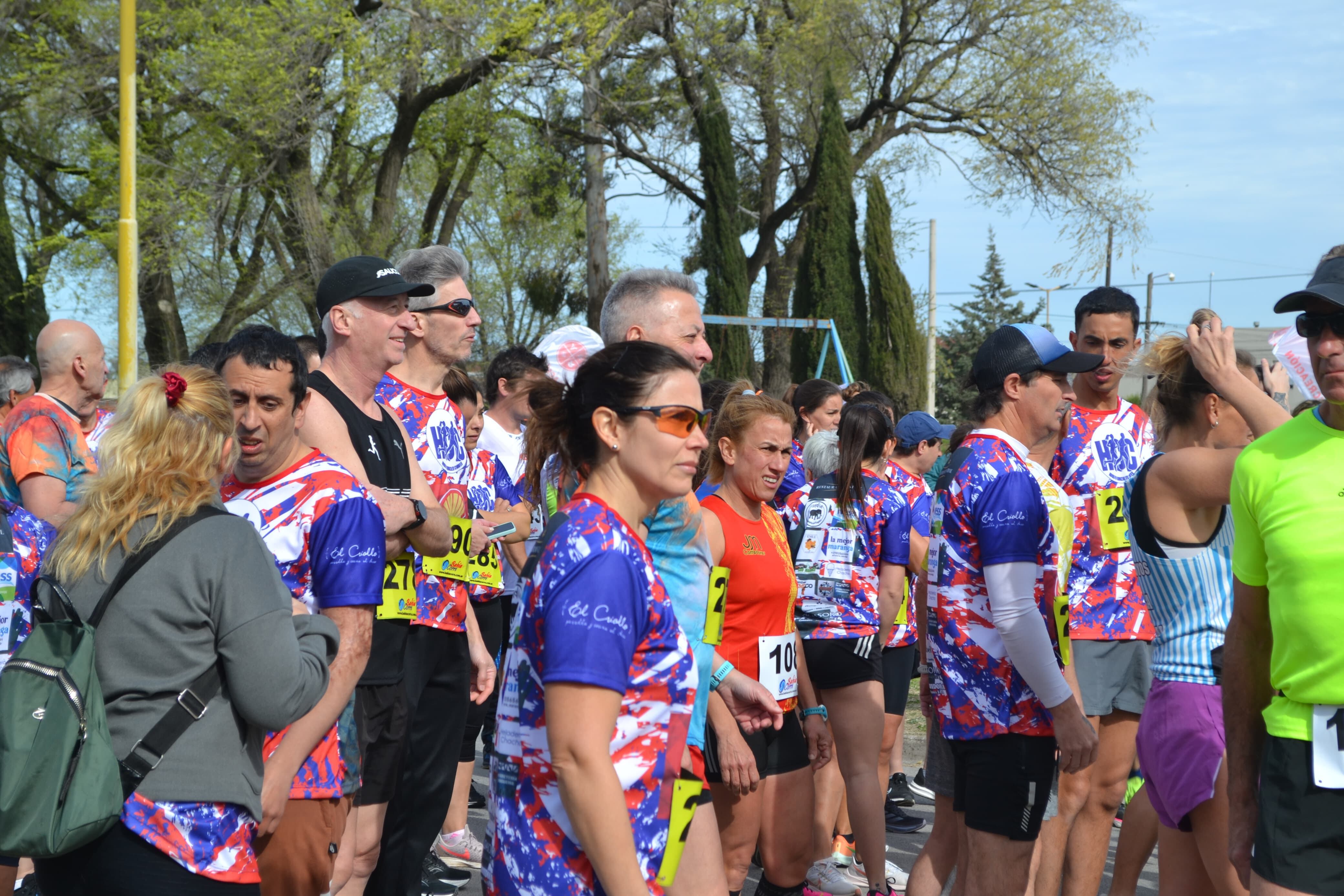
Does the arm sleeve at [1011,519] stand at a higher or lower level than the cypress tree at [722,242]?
lower

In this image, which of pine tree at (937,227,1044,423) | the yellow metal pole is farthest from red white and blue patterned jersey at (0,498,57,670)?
pine tree at (937,227,1044,423)

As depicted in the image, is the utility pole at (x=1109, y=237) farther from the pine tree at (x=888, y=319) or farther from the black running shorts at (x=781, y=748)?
the black running shorts at (x=781, y=748)

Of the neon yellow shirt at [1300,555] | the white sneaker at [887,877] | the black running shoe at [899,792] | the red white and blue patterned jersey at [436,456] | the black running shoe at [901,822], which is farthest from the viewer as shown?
the black running shoe at [899,792]

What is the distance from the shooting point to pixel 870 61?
Answer: 27.2 meters

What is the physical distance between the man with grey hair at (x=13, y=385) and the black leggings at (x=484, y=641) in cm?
330

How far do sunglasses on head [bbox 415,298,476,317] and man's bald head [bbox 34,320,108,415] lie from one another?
2348 mm

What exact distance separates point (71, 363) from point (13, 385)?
67.4 inches

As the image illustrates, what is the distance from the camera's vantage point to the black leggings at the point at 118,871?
244 centimetres

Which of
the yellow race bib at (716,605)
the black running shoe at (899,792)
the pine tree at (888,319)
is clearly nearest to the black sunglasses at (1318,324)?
the yellow race bib at (716,605)

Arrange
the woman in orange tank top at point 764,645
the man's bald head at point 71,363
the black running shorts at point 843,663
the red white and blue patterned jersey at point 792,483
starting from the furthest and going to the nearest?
the red white and blue patterned jersey at point 792,483 → the man's bald head at point 71,363 → the black running shorts at point 843,663 → the woman in orange tank top at point 764,645

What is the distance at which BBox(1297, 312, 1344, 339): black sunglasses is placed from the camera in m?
2.52

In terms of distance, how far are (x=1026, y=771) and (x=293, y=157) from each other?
20.1 meters

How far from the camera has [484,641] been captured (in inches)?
245

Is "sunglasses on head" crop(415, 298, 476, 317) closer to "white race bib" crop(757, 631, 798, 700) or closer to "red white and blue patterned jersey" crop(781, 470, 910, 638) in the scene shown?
"white race bib" crop(757, 631, 798, 700)
